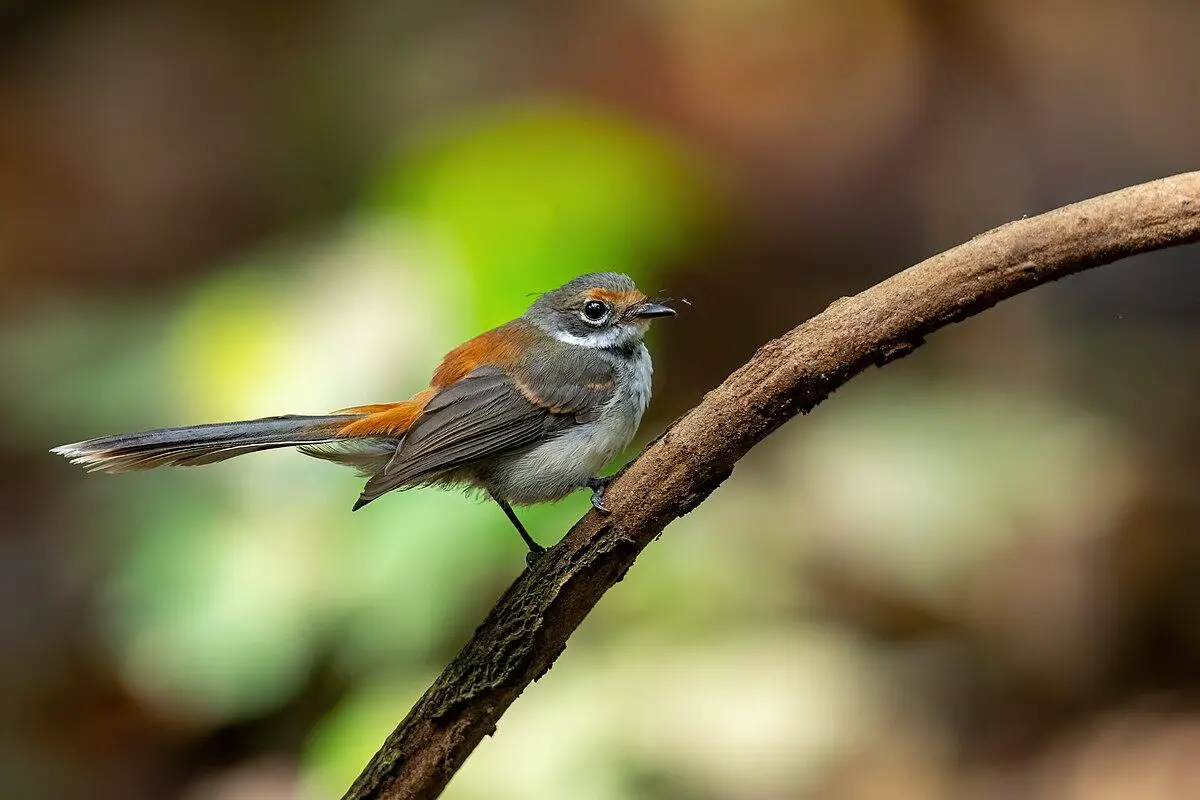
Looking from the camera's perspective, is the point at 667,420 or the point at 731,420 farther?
the point at 667,420

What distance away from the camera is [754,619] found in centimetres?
452

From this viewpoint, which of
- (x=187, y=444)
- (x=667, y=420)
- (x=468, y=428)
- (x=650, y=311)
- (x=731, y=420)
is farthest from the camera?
(x=667, y=420)

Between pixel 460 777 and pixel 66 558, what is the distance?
3771 millimetres

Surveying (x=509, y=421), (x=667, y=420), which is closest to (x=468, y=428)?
(x=509, y=421)

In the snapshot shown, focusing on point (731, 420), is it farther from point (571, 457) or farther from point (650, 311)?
point (650, 311)

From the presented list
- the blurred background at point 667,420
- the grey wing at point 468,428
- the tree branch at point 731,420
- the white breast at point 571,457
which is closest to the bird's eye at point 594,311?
the white breast at point 571,457

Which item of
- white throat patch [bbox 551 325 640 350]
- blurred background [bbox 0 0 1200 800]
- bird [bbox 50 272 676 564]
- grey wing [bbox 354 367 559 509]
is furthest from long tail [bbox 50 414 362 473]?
blurred background [bbox 0 0 1200 800]

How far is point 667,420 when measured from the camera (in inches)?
235

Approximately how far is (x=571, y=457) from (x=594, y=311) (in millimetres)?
574

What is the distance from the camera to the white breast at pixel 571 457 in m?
3.35

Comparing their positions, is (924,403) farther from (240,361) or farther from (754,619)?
(240,361)

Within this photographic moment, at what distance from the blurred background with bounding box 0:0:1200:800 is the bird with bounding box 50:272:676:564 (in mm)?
651

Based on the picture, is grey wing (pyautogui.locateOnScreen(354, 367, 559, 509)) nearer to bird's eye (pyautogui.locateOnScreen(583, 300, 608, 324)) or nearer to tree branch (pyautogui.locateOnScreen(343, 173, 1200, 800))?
bird's eye (pyautogui.locateOnScreen(583, 300, 608, 324))

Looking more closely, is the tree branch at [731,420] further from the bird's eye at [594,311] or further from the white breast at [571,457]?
the bird's eye at [594,311]
